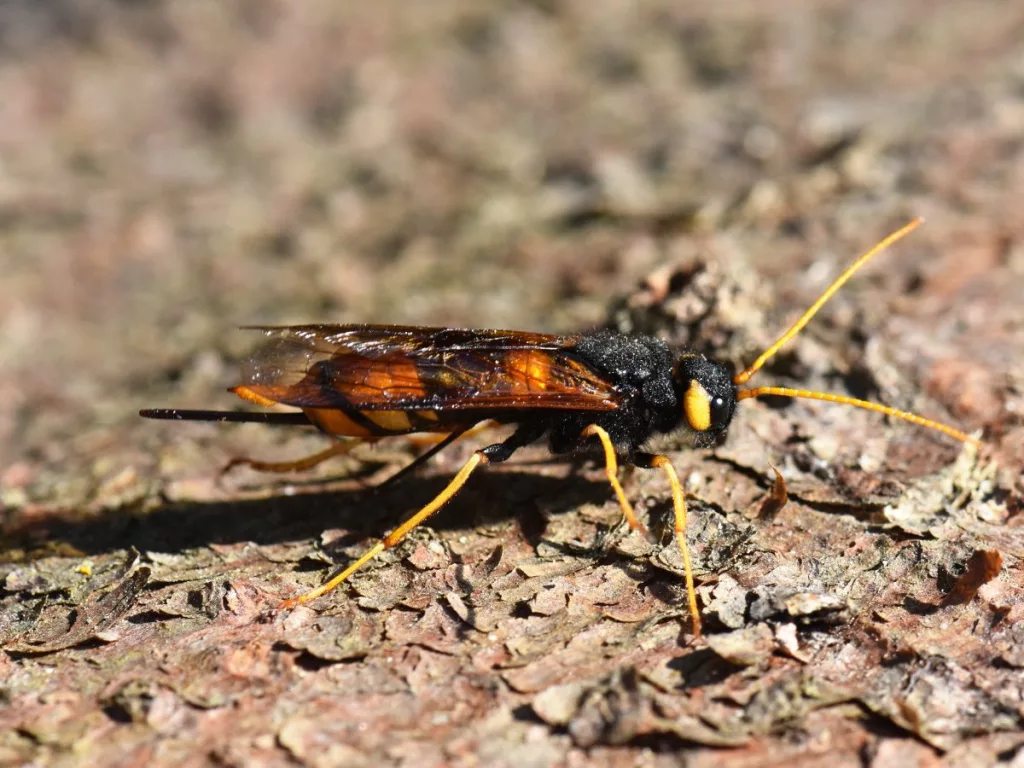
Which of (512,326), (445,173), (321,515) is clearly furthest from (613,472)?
(445,173)

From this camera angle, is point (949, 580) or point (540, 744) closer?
point (540, 744)

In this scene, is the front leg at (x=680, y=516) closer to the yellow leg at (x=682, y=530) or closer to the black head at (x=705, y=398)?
the yellow leg at (x=682, y=530)

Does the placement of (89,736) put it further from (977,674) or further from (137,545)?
(977,674)

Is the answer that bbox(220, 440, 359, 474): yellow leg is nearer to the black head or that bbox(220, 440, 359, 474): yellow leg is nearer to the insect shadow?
the insect shadow

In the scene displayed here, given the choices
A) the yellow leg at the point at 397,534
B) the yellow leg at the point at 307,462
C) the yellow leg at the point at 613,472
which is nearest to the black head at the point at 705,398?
the yellow leg at the point at 613,472

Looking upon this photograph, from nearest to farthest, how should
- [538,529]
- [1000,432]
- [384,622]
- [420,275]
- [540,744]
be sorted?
[540,744]
[384,622]
[538,529]
[1000,432]
[420,275]

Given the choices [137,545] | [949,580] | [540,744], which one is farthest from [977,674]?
[137,545]

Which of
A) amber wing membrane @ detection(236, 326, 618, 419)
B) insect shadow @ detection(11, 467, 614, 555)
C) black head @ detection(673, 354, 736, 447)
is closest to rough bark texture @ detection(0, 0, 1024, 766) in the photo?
insect shadow @ detection(11, 467, 614, 555)
